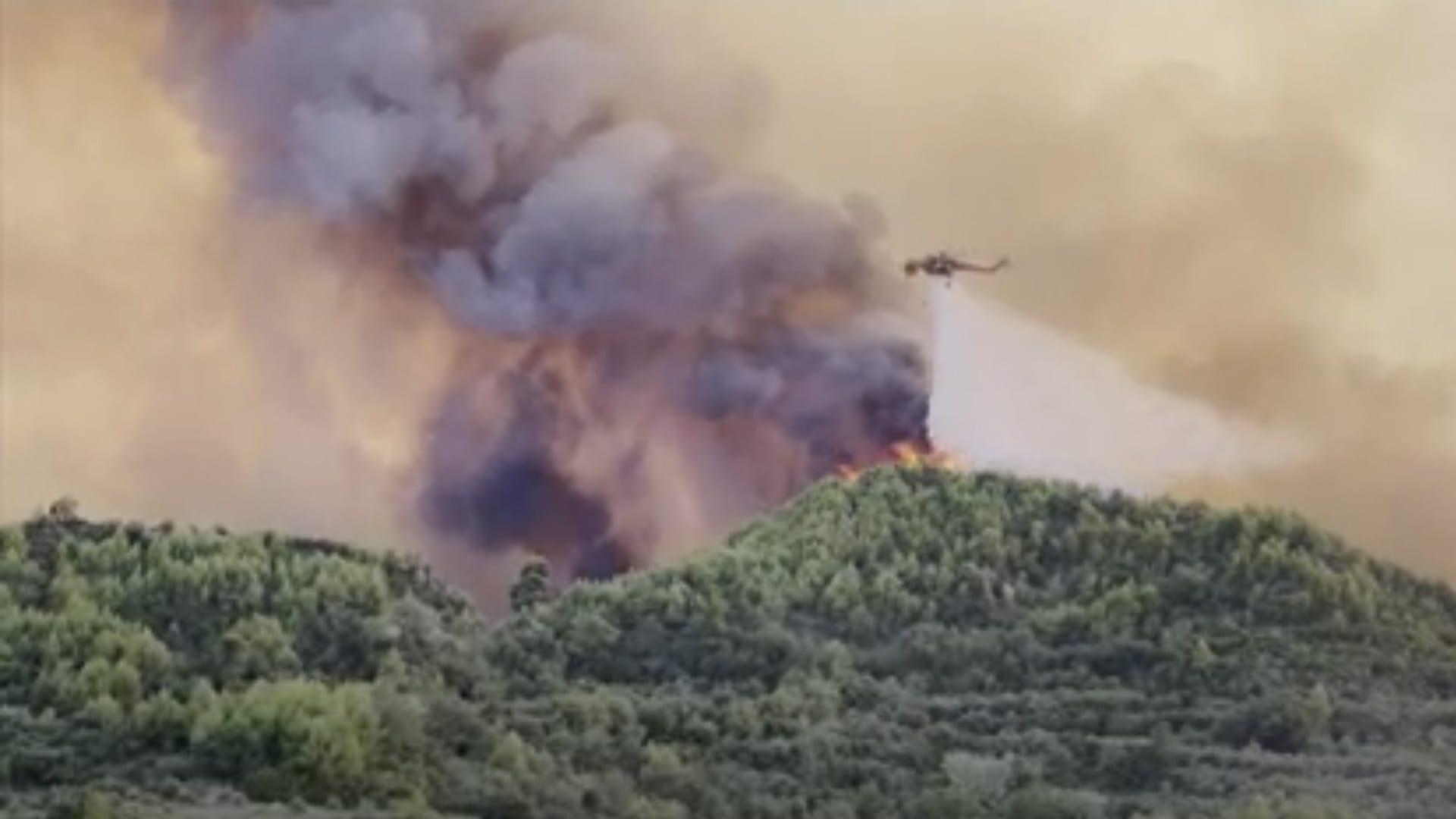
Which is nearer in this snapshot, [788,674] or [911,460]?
[788,674]

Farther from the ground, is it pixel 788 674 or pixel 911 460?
pixel 911 460

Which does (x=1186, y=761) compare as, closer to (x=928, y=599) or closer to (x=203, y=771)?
(x=928, y=599)

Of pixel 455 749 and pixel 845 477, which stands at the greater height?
pixel 845 477

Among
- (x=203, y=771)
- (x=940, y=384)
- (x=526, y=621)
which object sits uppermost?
(x=940, y=384)

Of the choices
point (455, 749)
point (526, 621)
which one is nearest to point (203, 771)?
point (455, 749)
